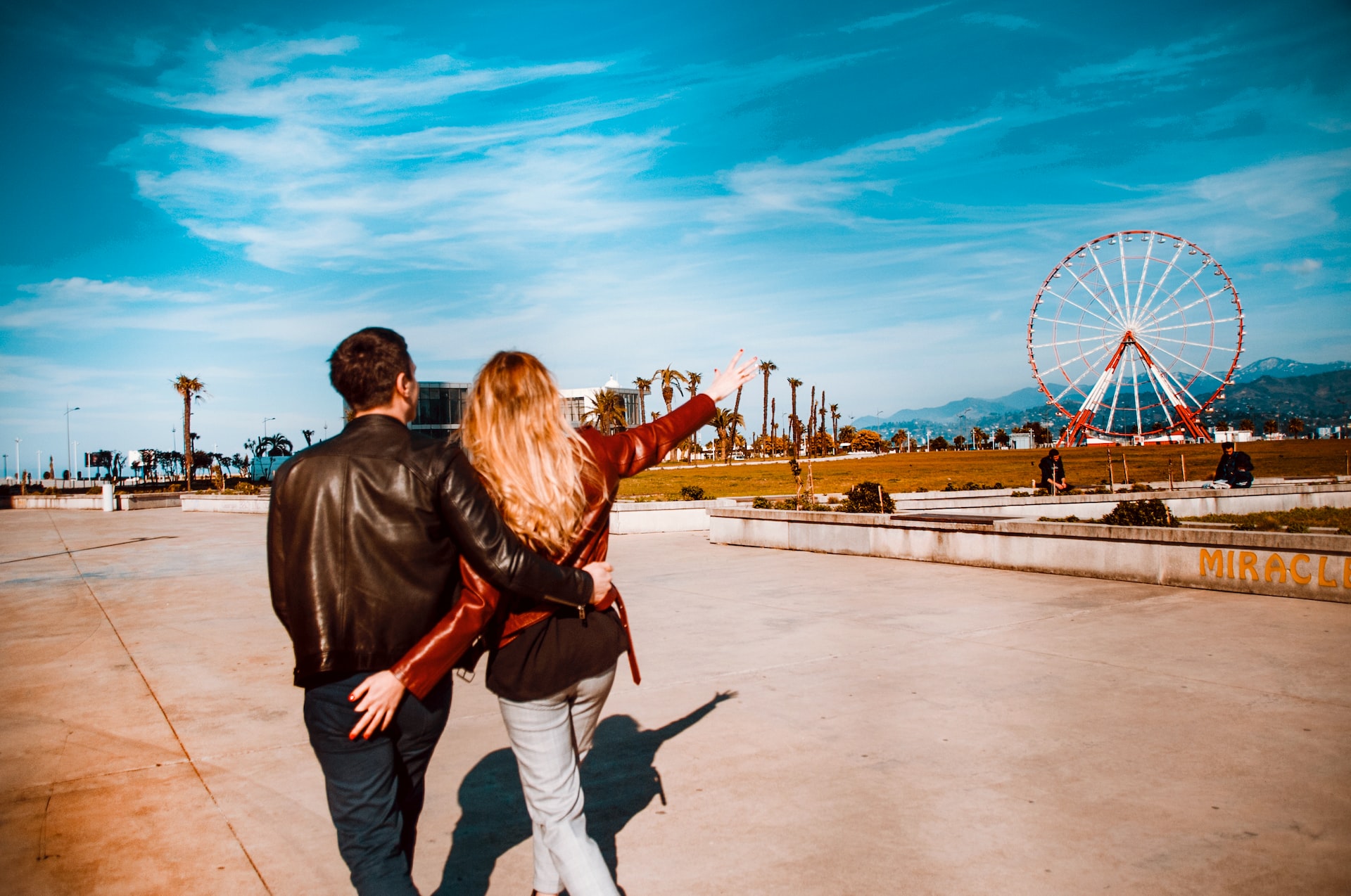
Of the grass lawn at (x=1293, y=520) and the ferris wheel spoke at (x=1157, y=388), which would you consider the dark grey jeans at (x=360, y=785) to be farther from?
the ferris wheel spoke at (x=1157, y=388)

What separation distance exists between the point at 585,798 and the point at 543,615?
6.80ft

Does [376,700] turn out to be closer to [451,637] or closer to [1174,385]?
[451,637]

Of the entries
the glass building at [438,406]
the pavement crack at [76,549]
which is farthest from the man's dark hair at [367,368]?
the glass building at [438,406]

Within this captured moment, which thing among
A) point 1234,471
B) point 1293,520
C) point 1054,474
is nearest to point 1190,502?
point 1234,471

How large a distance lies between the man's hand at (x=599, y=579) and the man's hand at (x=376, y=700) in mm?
592

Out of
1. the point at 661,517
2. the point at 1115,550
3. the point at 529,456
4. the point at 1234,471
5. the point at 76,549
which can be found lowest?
the point at 76,549

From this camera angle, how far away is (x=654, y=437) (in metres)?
2.91

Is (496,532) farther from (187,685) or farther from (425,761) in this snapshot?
(187,685)

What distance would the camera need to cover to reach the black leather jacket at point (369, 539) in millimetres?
2252

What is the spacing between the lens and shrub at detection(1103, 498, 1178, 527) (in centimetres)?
1055

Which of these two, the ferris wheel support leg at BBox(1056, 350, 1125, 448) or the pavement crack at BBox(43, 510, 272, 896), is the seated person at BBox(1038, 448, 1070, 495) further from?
the ferris wheel support leg at BBox(1056, 350, 1125, 448)

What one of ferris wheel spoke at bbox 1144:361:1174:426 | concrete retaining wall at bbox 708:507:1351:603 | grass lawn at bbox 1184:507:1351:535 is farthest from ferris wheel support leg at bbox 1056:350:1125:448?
concrete retaining wall at bbox 708:507:1351:603

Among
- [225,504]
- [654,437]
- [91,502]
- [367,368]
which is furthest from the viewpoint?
[91,502]

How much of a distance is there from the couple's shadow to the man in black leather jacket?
120cm
